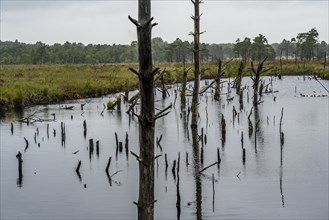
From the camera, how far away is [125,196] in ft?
62.6

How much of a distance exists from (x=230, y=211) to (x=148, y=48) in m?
10.7

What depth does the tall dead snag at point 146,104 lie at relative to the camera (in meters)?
7.78

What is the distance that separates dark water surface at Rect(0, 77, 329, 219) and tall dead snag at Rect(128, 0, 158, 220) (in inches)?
327

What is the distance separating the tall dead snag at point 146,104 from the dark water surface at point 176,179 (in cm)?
832

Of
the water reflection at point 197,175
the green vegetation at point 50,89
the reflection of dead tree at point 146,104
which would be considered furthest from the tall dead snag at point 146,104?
the green vegetation at point 50,89

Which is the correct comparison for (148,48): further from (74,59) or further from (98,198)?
(74,59)

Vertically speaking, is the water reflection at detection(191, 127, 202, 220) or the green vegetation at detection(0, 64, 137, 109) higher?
the green vegetation at detection(0, 64, 137, 109)

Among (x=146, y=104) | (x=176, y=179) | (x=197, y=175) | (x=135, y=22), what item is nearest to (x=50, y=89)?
(x=197, y=175)

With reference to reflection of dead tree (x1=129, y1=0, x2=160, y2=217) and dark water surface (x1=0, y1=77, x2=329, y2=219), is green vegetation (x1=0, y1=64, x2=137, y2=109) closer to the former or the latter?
dark water surface (x1=0, y1=77, x2=329, y2=219)

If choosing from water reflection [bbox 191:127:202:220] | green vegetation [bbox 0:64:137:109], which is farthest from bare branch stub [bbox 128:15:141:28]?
green vegetation [bbox 0:64:137:109]

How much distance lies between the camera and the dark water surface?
1744cm

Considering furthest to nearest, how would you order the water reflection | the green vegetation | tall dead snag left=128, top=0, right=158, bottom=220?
the green vegetation, the water reflection, tall dead snag left=128, top=0, right=158, bottom=220

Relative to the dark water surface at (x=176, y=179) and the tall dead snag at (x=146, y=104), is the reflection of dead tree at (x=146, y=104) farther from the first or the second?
the dark water surface at (x=176, y=179)

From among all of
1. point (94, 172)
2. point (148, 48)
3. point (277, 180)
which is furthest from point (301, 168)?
point (148, 48)
